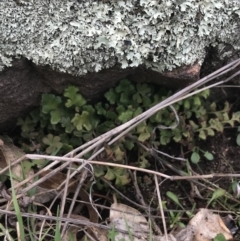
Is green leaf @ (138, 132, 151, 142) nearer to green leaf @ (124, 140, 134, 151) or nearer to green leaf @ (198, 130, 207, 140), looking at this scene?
green leaf @ (124, 140, 134, 151)

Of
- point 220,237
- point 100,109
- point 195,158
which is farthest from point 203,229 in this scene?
point 100,109

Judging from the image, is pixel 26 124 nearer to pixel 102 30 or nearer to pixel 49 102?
pixel 49 102

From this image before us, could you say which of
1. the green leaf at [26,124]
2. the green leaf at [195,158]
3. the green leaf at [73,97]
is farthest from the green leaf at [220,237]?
the green leaf at [26,124]

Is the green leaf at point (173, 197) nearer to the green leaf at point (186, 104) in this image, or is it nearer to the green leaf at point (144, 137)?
the green leaf at point (144, 137)

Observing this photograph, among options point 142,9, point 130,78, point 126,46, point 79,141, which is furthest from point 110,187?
point 142,9

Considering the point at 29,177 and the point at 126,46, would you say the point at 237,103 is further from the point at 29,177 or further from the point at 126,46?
the point at 29,177

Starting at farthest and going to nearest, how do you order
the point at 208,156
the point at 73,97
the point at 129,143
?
the point at 208,156 < the point at 129,143 < the point at 73,97
